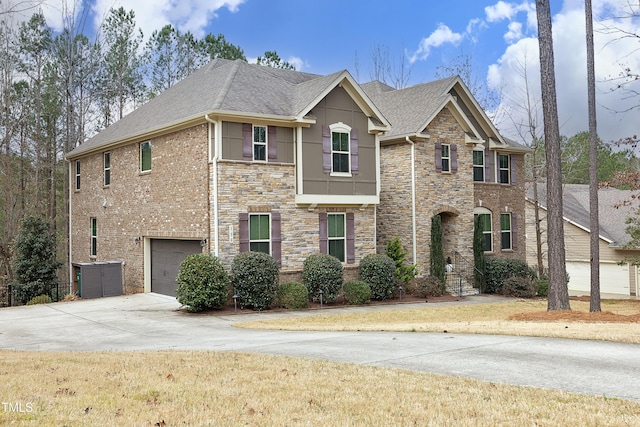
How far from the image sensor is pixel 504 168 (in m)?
30.8

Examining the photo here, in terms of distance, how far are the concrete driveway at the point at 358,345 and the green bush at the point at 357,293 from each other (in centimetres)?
165

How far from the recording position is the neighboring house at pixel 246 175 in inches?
799

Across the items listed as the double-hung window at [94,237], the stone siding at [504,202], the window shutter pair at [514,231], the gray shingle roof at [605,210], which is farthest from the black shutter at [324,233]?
the gray shingle roof at [605,210]

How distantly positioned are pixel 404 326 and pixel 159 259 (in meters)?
12.1

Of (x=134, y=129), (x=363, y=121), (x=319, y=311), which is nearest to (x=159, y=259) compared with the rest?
(x=134, y=129)

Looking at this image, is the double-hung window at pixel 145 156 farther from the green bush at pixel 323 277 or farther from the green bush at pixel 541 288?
the green bush at pixel 541 288

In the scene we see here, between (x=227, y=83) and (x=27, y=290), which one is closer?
(x=227, y=83)

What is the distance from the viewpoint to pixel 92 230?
28797mm

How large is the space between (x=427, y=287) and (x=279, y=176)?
734 centimetres

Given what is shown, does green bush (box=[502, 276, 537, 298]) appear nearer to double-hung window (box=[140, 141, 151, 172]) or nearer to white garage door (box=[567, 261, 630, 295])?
white garage door (box=[567, 261, 630, 295])

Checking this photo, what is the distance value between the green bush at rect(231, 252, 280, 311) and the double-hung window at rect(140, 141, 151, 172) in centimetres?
663

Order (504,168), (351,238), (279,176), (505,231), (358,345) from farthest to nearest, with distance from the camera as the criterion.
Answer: (504,168)
(505,231)
(351,238)
(279,176)
(358,345)

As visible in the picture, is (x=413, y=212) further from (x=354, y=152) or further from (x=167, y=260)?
(x=167, y=260)

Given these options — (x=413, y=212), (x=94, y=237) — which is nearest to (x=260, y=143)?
(x=413, y=212)
